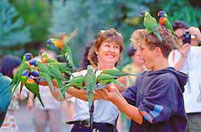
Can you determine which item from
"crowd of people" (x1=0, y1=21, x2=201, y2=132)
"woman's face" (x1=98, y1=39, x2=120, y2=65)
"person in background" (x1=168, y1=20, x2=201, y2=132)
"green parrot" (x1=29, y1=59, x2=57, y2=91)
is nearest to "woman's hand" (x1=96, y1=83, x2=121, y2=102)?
"crowd of people" (x1=0, y1=21, x2=201, y2=132)

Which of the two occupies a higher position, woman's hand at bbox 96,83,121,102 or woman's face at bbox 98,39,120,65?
woman's face at bbox 98,39,120,65

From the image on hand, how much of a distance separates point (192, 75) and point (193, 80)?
0.06 m

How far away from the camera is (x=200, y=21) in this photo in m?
10.5

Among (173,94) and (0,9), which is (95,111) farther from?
(0,9)

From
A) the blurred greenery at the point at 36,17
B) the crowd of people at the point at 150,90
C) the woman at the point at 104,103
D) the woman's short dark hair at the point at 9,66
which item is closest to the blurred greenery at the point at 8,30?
the blurred greenery at the point at 36,17

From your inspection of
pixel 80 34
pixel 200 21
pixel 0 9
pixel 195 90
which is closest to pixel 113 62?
pixel 195 90

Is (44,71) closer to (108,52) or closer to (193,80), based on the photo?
(108,52)

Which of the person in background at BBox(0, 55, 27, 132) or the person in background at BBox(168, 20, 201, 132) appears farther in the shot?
the person in background at BBox(0, 55, 27, 132)

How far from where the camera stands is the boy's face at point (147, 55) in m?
4.47

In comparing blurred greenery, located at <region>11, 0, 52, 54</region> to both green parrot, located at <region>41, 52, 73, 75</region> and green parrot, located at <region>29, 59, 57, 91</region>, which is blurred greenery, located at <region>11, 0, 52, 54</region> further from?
green parrot, located at <region>29, 59, 57, 91</region>

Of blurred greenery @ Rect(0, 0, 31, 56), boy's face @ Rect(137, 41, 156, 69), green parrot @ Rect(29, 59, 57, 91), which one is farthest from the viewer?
blurred greenery @ Rect(0, 0, 31, 56)

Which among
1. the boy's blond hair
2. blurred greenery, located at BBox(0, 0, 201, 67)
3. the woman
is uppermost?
blurred greenery, located at BBox(0, 0, 201, 67)

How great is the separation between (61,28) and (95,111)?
8612 mm

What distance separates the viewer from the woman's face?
554 centimetres
